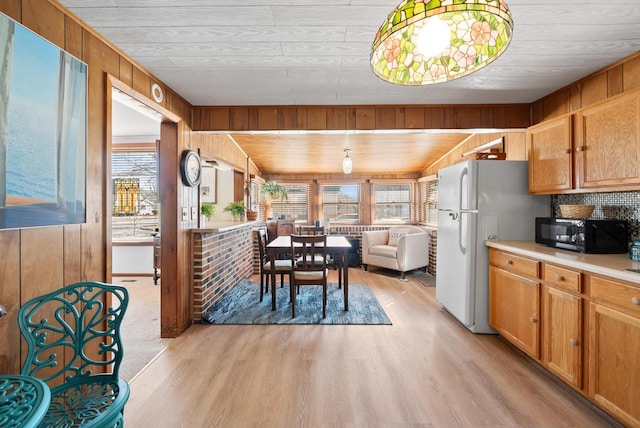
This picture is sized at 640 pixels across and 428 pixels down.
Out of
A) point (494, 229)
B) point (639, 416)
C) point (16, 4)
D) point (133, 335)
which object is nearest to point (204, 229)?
point (133, 335)

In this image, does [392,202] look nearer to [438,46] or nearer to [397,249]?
[397,249]

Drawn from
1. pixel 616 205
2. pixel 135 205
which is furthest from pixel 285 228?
pixel 616 205

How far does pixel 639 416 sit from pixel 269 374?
2.08 m

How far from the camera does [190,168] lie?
3.01 meters

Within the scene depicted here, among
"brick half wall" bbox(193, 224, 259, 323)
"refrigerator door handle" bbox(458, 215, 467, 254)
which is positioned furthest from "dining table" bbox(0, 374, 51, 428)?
"refrigerator door handle" bbox(458, 215, 467, 254)

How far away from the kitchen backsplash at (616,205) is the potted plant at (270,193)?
4.46 metres

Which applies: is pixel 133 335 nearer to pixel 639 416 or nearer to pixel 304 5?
pixel 304 5

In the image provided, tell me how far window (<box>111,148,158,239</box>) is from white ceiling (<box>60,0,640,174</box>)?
272cm

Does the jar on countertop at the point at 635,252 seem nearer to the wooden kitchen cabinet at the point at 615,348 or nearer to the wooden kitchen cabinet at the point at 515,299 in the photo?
the wooden kitchen cabinet at the point at 615,348

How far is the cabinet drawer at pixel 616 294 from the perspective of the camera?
1522mm

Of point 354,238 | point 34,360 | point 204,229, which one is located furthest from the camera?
point 354,238

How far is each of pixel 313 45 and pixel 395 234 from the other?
4.24m

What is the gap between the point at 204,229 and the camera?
10.1 feet

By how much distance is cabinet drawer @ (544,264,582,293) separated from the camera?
1.87 m
